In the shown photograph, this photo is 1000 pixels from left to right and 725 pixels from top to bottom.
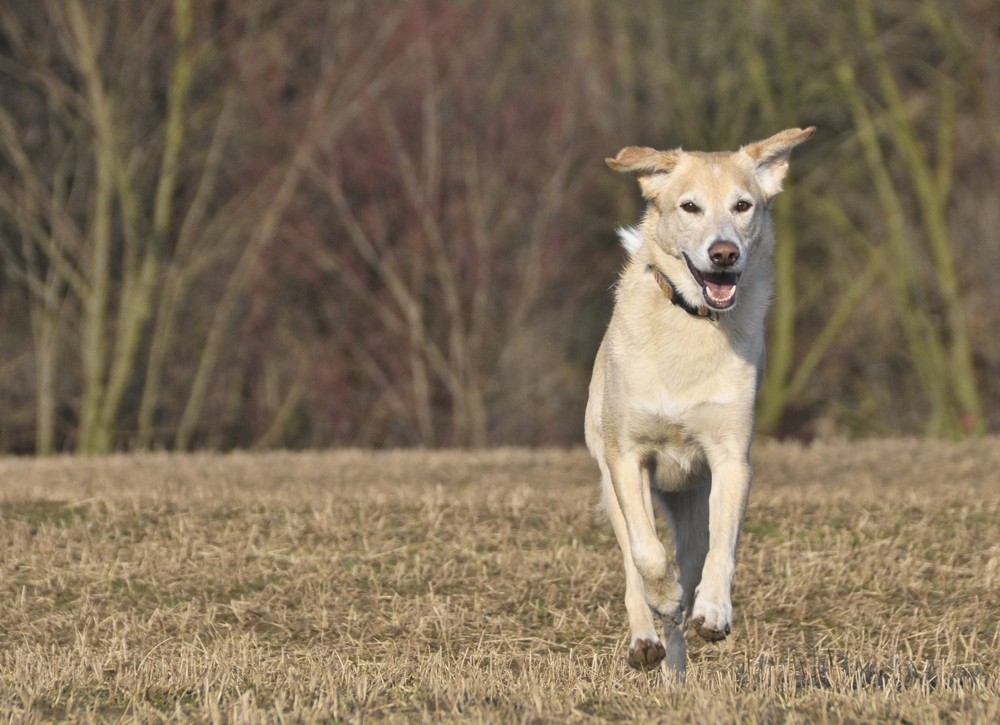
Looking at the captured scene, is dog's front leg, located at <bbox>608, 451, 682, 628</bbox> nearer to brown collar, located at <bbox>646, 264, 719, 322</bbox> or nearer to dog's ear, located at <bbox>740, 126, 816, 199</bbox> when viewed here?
A: brown collar, located at <bbox>646, 264, 719, 322</bbox>

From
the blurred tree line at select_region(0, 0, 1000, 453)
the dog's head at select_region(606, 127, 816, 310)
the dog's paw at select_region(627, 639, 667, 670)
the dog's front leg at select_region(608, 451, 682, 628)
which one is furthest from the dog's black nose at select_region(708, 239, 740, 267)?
the blurred tree line at select_region(0, 0, 1000, 453)

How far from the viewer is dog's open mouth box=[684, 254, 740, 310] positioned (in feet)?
21.6

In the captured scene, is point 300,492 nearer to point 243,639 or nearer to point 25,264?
point 243,639

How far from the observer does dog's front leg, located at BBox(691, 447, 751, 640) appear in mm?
5973

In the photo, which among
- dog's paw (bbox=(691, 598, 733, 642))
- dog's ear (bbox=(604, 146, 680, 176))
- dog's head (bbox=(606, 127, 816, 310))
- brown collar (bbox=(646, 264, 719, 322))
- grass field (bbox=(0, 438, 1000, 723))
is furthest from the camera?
dog's ear (bbox=(604, 146, 680, 176))

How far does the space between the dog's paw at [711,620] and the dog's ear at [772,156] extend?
199 cm

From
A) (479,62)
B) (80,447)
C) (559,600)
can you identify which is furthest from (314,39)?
(559,600)

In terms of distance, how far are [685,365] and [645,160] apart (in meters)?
0.92

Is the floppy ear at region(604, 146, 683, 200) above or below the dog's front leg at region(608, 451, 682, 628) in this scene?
above

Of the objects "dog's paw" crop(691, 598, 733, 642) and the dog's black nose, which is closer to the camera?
"dog's paw" crop(691, 598, 733, 642)

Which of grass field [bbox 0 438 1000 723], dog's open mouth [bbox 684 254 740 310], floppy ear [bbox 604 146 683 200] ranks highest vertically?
floppy ear [bbox 604 146 683 200]

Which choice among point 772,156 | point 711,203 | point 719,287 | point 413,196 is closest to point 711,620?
point 719,287

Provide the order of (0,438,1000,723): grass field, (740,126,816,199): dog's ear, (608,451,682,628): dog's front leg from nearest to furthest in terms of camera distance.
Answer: (0,438,1000,723): grass field → (608,451,682,628): dog's front leg → (740,126,816,199): dog's ear

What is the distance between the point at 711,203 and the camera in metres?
6.73
